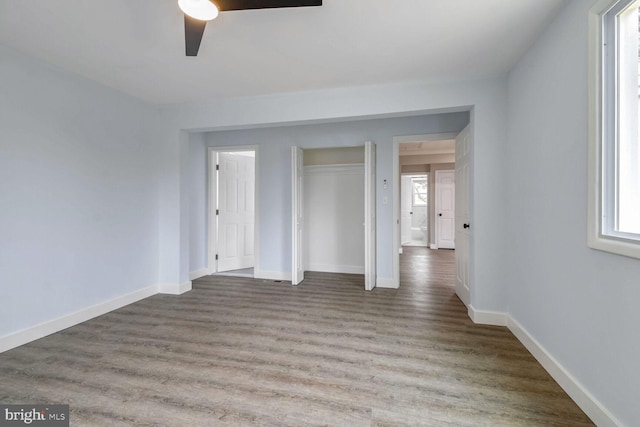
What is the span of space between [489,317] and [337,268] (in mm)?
2515

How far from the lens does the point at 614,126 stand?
1438 mm

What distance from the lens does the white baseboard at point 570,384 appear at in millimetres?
1453

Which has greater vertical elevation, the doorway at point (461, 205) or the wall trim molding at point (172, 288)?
the doorway at point (461, 205)

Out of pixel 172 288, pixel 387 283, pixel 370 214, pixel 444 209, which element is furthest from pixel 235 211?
pixel 444 209

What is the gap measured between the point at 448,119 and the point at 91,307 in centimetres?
466

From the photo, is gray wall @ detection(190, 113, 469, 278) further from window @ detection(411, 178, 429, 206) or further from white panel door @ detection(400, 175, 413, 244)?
window @ detection(411, 178, 429, 206)

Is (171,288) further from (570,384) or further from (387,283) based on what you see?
(570,384)

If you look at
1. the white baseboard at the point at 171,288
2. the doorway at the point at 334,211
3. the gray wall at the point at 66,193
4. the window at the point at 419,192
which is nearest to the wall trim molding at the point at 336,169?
the doorway at the point at 334,211

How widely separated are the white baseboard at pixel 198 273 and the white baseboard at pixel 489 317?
388 cm

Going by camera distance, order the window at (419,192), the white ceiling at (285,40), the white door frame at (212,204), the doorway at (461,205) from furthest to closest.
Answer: the window at (419,192) → the white door frame at (212,204) → the doorway at (461,205) → the white ceiling at (285,40)

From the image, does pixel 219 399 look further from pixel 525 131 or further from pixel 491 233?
pixel 525 131

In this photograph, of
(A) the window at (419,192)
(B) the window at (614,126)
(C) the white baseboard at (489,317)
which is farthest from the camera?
(A) the window at (419,192)

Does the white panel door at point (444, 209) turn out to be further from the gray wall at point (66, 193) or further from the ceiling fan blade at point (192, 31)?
the ceiling fan blade at point (192, 31)

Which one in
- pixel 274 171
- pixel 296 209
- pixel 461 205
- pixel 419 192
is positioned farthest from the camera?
pixel 419 192
